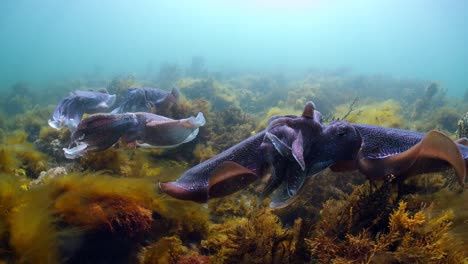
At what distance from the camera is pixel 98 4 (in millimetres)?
143500

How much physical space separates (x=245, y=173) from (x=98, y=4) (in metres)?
171

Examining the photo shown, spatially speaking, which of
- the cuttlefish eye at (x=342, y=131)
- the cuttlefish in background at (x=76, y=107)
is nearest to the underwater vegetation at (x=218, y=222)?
the cuttlefish eye at (x=342, y=131)

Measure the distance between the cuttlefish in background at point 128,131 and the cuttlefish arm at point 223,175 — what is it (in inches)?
54.3

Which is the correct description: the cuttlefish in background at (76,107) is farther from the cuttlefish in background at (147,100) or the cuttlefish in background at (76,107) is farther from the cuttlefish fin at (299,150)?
the cuttlefish fin at (299,150)

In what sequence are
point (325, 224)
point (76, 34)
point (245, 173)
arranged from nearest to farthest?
point (245, 173), point (325, 224), point (76, 34)

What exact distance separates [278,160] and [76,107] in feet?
14.0

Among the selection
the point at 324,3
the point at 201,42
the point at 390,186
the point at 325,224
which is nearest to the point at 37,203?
the point at 325,224

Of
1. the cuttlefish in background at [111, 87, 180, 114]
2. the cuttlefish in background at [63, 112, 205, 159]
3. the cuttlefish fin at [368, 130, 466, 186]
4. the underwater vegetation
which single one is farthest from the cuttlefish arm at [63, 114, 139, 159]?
the cuttlefish fin at [368, 130, 466, 186]

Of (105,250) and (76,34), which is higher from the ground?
(105,250)

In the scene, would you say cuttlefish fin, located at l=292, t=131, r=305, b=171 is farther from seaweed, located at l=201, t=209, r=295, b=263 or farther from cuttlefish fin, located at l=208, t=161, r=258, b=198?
seaweed, located at l=201, t=209, r=295, b=263

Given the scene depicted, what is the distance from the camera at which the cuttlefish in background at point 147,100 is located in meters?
5.28

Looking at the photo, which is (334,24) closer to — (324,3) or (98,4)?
(324,3)

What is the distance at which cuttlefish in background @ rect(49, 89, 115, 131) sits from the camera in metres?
4.73

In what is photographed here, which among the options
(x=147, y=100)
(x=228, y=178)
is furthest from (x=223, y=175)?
(x=147, y=100)
